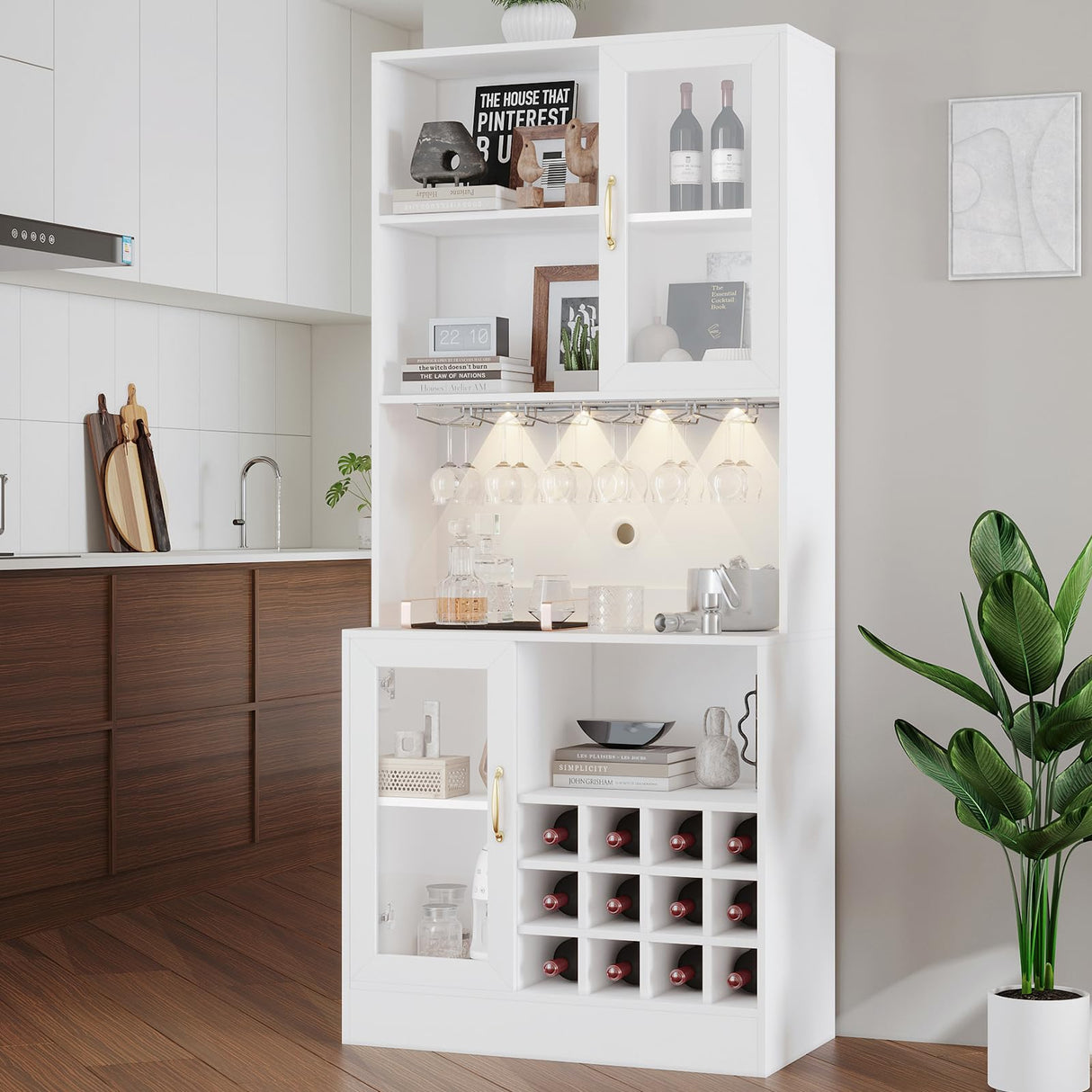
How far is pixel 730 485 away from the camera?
3375 millimetres

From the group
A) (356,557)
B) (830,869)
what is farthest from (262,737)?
(830,869)

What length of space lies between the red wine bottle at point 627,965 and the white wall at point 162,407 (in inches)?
101

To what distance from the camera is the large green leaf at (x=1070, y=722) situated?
9.33ft

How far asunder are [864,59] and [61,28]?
8.60 feet

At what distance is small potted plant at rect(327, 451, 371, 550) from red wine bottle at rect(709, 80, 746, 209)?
277 cm

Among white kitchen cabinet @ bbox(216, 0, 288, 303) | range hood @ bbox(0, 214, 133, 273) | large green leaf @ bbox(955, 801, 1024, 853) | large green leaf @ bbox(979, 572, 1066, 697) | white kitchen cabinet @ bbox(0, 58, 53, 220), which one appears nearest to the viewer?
large green leaf @ bbox(979, 572, 1066, 697)

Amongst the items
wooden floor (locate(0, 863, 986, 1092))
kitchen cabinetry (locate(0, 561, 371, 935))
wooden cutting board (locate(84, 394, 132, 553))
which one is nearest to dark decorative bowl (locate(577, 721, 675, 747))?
wooden floor (locate(0, 863, 986, 1092))

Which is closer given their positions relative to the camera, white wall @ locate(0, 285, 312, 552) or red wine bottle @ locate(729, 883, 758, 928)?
red wine bottle @ locate(729, 883, 758, 928)

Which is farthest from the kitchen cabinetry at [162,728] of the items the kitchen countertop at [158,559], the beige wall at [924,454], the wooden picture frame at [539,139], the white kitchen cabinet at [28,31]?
the beige wall at [924,454]

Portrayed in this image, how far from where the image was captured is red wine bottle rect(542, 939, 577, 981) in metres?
3.31

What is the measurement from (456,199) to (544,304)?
1.09 ft

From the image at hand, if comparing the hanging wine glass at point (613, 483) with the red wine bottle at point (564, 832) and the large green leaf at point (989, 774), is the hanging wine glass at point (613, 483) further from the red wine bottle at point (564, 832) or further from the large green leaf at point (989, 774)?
the large green leaf at point (989, 774)

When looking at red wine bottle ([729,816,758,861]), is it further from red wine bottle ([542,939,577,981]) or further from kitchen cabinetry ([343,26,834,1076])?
red wine bottle ([542,939,577,981])

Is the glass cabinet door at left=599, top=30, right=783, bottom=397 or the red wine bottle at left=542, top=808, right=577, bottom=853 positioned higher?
the glass cabinet door at left=599, top=30, right=783, bottom=397
